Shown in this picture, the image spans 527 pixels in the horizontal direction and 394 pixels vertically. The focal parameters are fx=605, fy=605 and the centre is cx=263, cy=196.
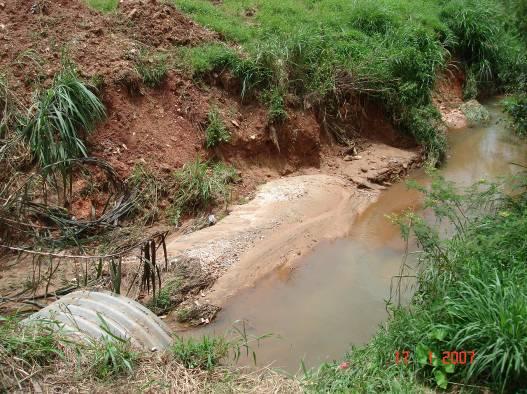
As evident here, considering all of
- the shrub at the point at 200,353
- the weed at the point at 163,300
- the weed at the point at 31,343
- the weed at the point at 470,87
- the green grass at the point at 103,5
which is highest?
the green grass at the point at 103,5

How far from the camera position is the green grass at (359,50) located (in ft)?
29.2

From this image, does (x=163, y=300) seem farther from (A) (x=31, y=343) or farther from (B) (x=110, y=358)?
(A) (x=31, y=343)

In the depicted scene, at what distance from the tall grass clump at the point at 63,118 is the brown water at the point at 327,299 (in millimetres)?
2475

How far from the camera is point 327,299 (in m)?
6.07

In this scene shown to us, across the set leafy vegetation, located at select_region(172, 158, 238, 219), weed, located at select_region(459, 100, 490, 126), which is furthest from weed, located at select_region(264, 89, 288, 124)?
weed, located at select_region(459, 100, 490, 126)

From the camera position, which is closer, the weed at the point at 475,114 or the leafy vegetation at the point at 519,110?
the leafy vegetation at the point at 519,110

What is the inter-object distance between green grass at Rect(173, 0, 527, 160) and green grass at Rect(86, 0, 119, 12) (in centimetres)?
136

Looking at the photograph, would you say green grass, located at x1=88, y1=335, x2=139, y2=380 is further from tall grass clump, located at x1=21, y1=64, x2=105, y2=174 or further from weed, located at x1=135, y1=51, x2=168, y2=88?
weed, located at x1=135, y1=51, x2=168, y2=88

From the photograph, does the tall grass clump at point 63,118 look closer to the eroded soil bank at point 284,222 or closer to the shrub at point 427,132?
the eroded soil bank at point 284,222

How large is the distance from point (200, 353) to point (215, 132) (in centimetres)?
446

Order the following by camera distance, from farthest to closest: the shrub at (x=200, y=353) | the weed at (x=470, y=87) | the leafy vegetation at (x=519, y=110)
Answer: the weed at (x=470, y=87) → the leafy vegetation at (x=519, y=110) → the shrub at (x=200, y=353)

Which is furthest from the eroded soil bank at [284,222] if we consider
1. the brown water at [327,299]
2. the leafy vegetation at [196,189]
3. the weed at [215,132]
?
the weed at [215,132]

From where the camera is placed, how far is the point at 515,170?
30.7ft

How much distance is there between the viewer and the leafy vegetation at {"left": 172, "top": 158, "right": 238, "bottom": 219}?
7.38 meters
